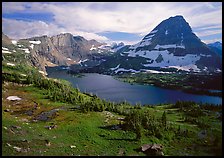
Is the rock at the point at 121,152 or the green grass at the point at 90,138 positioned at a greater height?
the green grass at the point at 90,138

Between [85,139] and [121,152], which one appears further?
[85,139]

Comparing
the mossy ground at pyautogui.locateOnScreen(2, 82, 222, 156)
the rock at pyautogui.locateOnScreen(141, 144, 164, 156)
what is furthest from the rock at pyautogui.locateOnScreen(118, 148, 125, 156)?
the rock at pyautogui.locateOnScreen(141, 144, 164, 156)

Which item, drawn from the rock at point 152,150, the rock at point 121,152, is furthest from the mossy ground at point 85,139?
the rock at point 152,150

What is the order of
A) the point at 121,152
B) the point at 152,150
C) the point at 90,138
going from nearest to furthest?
1. the point at 152,150
2. the point at 121,152
3. the point at 90,138

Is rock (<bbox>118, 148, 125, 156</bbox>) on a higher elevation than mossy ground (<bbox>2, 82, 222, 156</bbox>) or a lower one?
lower

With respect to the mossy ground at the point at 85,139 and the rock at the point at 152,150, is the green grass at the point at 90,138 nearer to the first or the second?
the mossy ground at the point at 85,139

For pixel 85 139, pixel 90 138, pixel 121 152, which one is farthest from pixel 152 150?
pixel 85 139

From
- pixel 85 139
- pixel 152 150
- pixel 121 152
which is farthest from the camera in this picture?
pixel 85 139

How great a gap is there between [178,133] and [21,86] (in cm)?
7104

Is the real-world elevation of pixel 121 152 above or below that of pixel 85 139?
below

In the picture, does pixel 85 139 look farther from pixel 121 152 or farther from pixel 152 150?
pixel 152 150

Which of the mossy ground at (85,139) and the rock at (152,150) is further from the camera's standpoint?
the rock at (152,150)

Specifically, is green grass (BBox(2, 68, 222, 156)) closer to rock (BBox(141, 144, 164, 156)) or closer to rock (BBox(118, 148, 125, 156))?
rock (BBox(118, 148, 125, 156))

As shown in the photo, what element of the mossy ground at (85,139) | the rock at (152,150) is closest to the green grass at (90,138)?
the mossy ground at (85,139)
